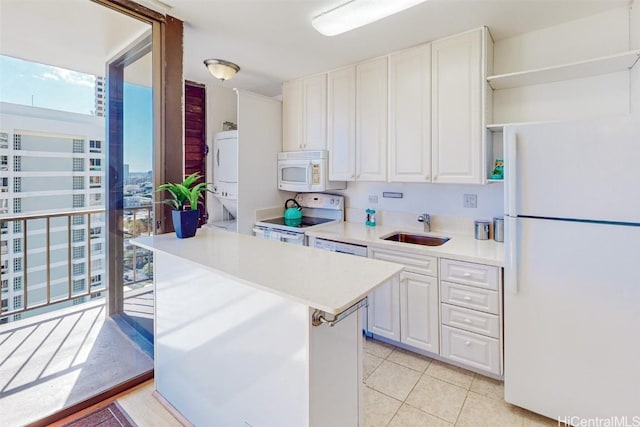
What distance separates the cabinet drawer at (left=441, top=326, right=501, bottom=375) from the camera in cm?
199

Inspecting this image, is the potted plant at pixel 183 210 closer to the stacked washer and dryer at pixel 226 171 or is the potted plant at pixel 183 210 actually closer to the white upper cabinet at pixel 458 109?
the stacked washer and dryer at pixel 226 171

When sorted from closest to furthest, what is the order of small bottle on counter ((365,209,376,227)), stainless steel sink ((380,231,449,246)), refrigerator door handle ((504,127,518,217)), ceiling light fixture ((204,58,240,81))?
refrigerator door handle ((504,127,518,217))
stainless steel sink ((380,231,449,246))
ceiling light fixture ((204,58,240,81))
small bottle on counter ((365,209,376,227))

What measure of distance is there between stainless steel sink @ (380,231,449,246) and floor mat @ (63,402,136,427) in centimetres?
208

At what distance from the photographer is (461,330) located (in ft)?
6.95

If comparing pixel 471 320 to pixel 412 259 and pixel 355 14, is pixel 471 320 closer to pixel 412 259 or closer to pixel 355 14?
pixel 412 259

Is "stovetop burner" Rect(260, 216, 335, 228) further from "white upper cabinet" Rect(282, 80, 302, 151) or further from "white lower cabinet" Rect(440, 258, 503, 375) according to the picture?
"white lower cabinet" Rect(440, 258, 503, 375)

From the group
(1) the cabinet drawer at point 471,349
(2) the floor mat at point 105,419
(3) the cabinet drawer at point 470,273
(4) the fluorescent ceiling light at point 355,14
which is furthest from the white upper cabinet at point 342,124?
(2) the floor mat at point 105,419

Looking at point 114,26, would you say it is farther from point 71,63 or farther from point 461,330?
point 461,330

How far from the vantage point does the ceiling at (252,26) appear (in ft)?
6.28

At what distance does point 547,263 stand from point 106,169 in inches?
116

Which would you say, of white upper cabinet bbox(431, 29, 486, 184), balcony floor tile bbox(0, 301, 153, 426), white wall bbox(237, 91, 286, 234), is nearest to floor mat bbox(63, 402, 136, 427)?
balcony floor tile bbox(0, 301, 153, 426)

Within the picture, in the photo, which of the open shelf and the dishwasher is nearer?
the open shelf

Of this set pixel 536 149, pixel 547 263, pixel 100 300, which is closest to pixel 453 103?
pixel 536 149

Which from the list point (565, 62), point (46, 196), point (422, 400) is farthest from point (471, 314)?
point (46, 196)
